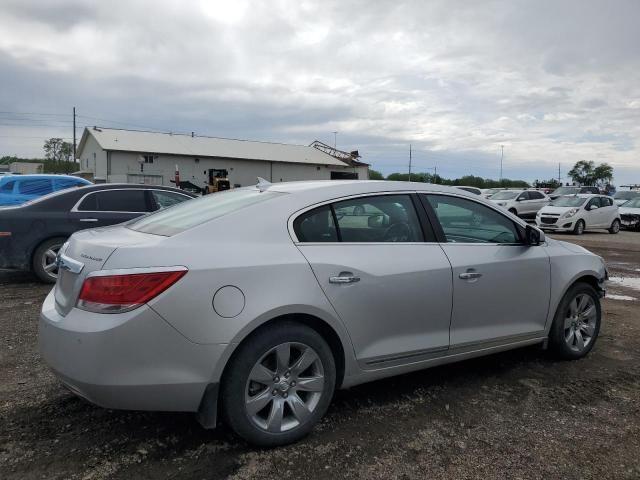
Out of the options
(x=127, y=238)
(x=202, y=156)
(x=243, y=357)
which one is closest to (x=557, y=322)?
(x=243, y=357)

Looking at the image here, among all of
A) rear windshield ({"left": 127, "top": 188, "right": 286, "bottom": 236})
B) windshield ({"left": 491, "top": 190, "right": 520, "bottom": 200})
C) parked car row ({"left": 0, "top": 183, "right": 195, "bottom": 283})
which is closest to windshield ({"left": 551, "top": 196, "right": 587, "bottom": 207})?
windshield ({"left": 491, "top": 190, "right": 520, "bottom": 200})

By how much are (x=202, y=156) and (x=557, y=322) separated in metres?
51.6

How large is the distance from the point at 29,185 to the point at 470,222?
12340 mm

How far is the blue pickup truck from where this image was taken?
1280cm

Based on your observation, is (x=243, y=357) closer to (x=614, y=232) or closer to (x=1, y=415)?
(x=1, y=415)

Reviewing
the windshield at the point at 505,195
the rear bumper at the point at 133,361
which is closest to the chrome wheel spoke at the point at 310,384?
the rear bumper at the point at 133,361

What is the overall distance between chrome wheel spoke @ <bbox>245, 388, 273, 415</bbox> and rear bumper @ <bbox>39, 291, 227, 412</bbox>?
267mm

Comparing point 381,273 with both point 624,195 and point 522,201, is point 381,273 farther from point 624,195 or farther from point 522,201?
point 624,195

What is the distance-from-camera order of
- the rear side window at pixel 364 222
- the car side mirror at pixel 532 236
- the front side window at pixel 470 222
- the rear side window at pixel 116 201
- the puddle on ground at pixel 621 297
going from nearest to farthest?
the rear side window at pixel 364 222 → the front side window at pixel 470 222 → the car side mirror at pixel 532 236 → the puddle on ground at pixel 621 297 → the rear side window at pixel 116 201

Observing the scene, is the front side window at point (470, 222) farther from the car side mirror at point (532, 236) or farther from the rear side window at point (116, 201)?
the rear side window at point (116, 201)

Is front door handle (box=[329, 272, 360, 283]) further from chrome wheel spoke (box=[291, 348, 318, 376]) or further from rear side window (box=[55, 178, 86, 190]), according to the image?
rear side window (box=[55, 178, 86, 190])

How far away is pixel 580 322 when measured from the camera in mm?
4738

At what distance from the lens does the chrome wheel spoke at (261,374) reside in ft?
9.66

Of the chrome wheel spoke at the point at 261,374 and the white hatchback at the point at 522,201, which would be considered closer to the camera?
the chrome wheel spoke at the point at 261,374
